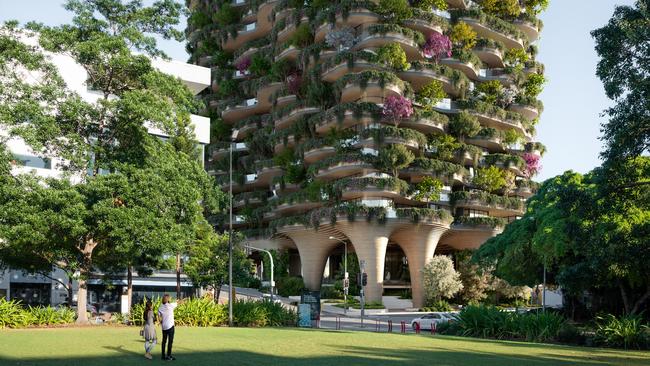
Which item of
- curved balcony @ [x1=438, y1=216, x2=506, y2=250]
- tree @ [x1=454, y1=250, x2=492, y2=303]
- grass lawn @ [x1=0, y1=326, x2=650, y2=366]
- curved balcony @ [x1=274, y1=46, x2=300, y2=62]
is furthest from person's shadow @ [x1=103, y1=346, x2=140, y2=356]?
curved balcony @ [x1=274, y1=46, x2=300, y2=62]

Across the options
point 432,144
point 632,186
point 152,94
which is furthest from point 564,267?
point 432,144

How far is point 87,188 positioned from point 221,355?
17.9m

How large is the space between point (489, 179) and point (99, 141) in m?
51.9

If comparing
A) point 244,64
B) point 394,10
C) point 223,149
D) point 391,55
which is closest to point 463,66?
point 394,10

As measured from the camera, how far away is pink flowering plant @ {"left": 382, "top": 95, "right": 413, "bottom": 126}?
75062 millimetres

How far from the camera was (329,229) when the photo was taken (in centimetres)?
8050

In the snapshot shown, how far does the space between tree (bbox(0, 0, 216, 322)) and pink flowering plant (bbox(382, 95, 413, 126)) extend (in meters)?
35.6

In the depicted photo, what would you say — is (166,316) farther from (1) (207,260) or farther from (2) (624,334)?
(1) (207,260)

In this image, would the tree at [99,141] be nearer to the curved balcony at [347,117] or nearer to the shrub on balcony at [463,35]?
the curved balcony at [347,117]

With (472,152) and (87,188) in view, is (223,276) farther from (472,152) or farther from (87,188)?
(472,152)

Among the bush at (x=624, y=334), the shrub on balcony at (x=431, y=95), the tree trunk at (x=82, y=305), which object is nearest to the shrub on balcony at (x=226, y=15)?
the shrub on balcony at (x=431, y=95)

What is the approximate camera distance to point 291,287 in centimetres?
8556

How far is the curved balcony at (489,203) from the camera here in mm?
79812

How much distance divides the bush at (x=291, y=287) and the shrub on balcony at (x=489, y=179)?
2281cm
